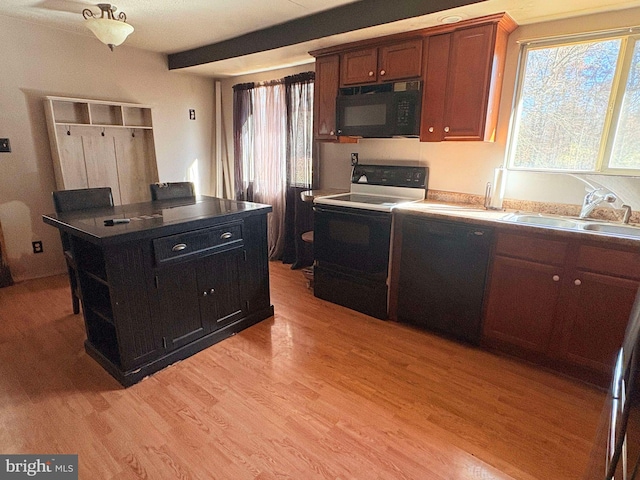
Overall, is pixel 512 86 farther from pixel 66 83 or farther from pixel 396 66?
pixel 66 83

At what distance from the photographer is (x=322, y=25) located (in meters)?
2.67

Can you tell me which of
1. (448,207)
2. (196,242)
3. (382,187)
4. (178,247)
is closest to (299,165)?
(382,187)

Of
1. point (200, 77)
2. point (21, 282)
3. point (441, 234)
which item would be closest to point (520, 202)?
point (441, 234)

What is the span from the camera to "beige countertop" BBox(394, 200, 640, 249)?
184 cm

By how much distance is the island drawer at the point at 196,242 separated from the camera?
6.71ft

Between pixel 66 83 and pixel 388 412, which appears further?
pixel 66 83

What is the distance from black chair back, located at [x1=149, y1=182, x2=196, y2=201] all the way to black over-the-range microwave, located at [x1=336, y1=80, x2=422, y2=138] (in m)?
1.43

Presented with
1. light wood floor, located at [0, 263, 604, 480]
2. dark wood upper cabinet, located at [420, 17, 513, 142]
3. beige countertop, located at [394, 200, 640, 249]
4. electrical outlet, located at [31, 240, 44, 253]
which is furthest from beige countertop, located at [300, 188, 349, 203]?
electrical outlet, located at [31, 240, 44, 253]

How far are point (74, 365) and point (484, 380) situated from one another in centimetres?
252

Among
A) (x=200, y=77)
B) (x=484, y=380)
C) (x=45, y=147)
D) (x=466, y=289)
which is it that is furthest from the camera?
(x=200, y=77)

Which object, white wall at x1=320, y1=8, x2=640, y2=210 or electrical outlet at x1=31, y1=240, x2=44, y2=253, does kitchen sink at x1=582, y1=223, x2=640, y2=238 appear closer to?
white wall at x1=320, y1=8, x2=640, y2=210

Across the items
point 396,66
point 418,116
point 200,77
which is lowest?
point 418,116

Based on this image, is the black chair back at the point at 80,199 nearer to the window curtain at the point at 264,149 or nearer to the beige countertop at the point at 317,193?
the beige countertop at the point at 317,193

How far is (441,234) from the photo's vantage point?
240cm
